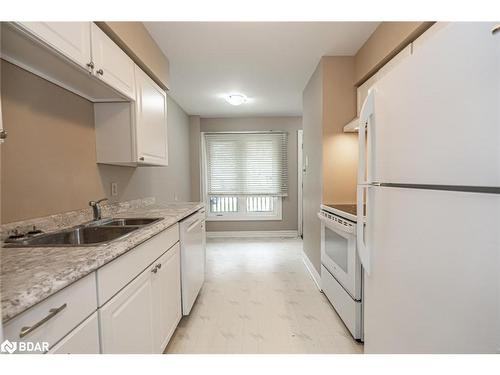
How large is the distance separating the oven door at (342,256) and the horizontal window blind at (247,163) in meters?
2.55

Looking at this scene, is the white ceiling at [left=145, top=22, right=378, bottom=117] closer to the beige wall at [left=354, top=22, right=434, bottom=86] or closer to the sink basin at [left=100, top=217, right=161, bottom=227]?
the beige wall at [left=354, top=22, right=434, bottom=86]

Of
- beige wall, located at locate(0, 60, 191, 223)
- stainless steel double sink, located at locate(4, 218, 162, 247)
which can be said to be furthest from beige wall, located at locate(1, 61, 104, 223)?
stainless steel double sink, located at locate(4, 218, 162, 247)

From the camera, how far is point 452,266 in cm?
64

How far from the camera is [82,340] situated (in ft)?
2.48

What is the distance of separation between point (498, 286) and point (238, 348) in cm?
159

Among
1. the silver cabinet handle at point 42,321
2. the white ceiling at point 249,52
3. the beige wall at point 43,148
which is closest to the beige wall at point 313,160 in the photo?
the white ceiling at point 249,52

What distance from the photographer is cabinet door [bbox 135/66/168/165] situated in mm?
1810

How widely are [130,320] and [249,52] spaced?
235 centimetres

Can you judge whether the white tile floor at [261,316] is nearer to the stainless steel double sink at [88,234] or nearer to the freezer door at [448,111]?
the stainless steel double sink at [88,234]

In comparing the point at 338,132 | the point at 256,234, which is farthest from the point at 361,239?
the point at 256,234

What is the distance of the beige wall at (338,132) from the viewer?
2381 mm

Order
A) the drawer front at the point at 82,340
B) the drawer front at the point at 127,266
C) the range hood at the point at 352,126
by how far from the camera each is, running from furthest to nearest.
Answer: the range hood at the point at 352,126 < the drawer front at the point at 127,266 < the drawer front at the point at 82,340

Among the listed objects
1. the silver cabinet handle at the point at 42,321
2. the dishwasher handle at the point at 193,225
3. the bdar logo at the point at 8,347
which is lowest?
the dishwasher handle at the point at 193,225
